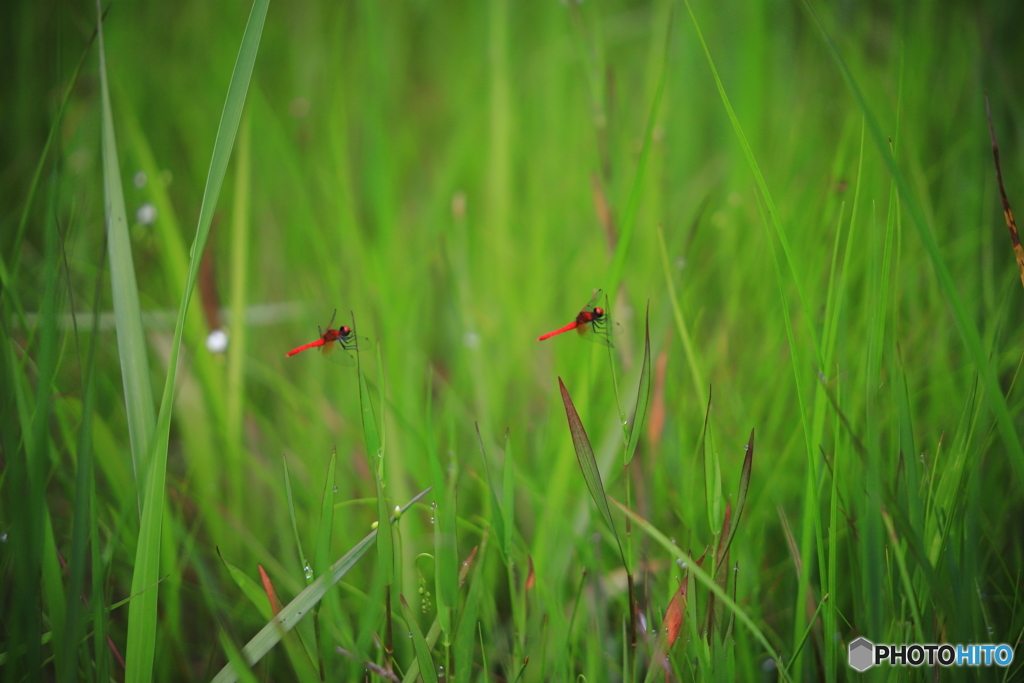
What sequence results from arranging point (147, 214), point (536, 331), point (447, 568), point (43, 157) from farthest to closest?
1. point (536, 331)
2. point (147, 214)
3. point (43, 157)
4. point (447, 568)

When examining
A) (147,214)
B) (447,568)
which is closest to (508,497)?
(447,568)

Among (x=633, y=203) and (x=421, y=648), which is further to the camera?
(x=633, y=203)

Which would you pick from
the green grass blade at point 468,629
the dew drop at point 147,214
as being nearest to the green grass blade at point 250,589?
the green grass blade at point 468,629

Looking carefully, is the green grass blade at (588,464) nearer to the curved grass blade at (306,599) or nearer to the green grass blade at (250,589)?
the curved grass blade at (306,599)

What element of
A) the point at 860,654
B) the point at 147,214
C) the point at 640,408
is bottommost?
the point at 860,654

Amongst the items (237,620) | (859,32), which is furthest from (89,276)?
(859,32)

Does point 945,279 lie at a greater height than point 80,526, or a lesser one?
greater

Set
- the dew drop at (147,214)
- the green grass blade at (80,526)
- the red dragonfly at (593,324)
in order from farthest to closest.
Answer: the dew drop at (147,214)
the red dragonfly at (593,324)
the green grass blade at (80,526)

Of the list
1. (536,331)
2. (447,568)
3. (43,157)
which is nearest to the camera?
(447,568)

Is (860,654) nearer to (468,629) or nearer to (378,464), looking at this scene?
(468,629)
